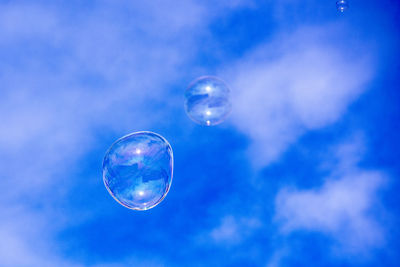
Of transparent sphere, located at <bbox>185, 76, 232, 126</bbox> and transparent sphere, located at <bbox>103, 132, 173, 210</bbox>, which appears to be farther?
transparent sphere, located at <bbox>185, 76, 232, 126</bbox>

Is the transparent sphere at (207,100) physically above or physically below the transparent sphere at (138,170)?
above

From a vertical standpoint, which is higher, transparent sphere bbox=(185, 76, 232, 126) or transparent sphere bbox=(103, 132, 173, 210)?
transparent sphere bbox=(185, 76, 232, 126)

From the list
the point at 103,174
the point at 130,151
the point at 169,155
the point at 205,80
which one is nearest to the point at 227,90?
the point at 205,80

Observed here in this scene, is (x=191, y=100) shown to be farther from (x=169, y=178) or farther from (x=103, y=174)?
(x=103, y=174)

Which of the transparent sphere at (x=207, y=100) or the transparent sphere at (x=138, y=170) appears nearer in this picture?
the transparent sphere at (x=138, y=170)
